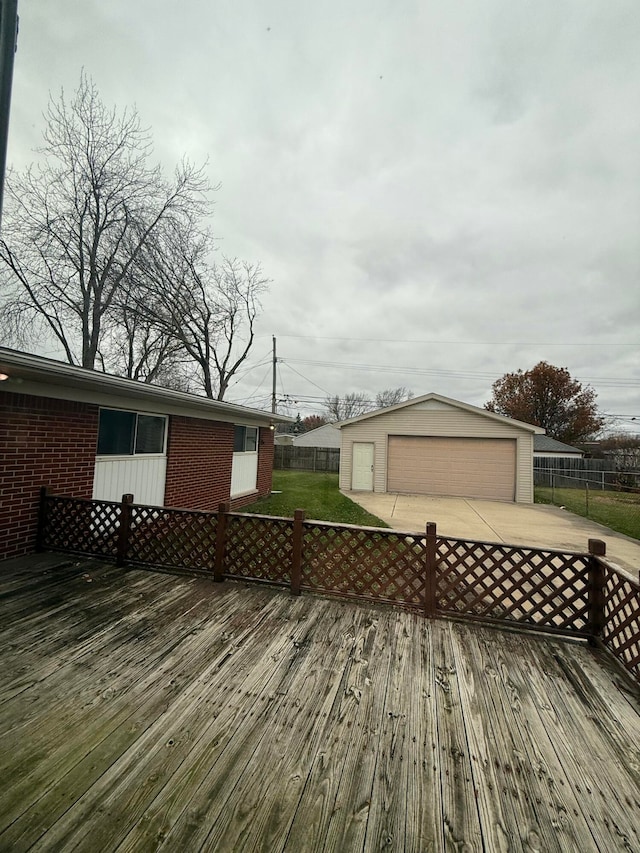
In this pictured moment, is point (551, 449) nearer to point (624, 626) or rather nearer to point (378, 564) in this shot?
point (624, 626)

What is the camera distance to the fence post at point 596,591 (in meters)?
3.09

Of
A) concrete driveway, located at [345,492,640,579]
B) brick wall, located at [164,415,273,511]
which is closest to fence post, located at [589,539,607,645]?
concrete driveway, located at [345,492,640,579]

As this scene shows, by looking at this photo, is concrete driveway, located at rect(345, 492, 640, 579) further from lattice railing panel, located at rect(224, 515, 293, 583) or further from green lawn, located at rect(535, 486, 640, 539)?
lattice railing panel, located at rect(224, 515, 293, 583)

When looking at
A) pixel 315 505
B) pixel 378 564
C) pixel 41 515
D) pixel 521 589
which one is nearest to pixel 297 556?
pixel 378 564

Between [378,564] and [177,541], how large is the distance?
8.41 ft

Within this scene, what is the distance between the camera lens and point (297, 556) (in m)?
3.84

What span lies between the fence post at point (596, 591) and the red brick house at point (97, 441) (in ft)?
19.4

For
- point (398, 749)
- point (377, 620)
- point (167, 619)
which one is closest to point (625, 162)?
point (377, 620)

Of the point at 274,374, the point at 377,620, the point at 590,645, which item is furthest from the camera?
the point at 274,374

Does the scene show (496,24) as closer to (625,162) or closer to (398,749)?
(625,162)

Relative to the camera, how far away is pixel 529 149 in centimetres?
692

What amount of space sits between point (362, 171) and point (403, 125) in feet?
4.34

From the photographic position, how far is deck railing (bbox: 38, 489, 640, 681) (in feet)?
10.3

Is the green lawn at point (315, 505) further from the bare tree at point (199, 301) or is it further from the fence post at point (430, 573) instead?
the bare tree at point (199, 301)
